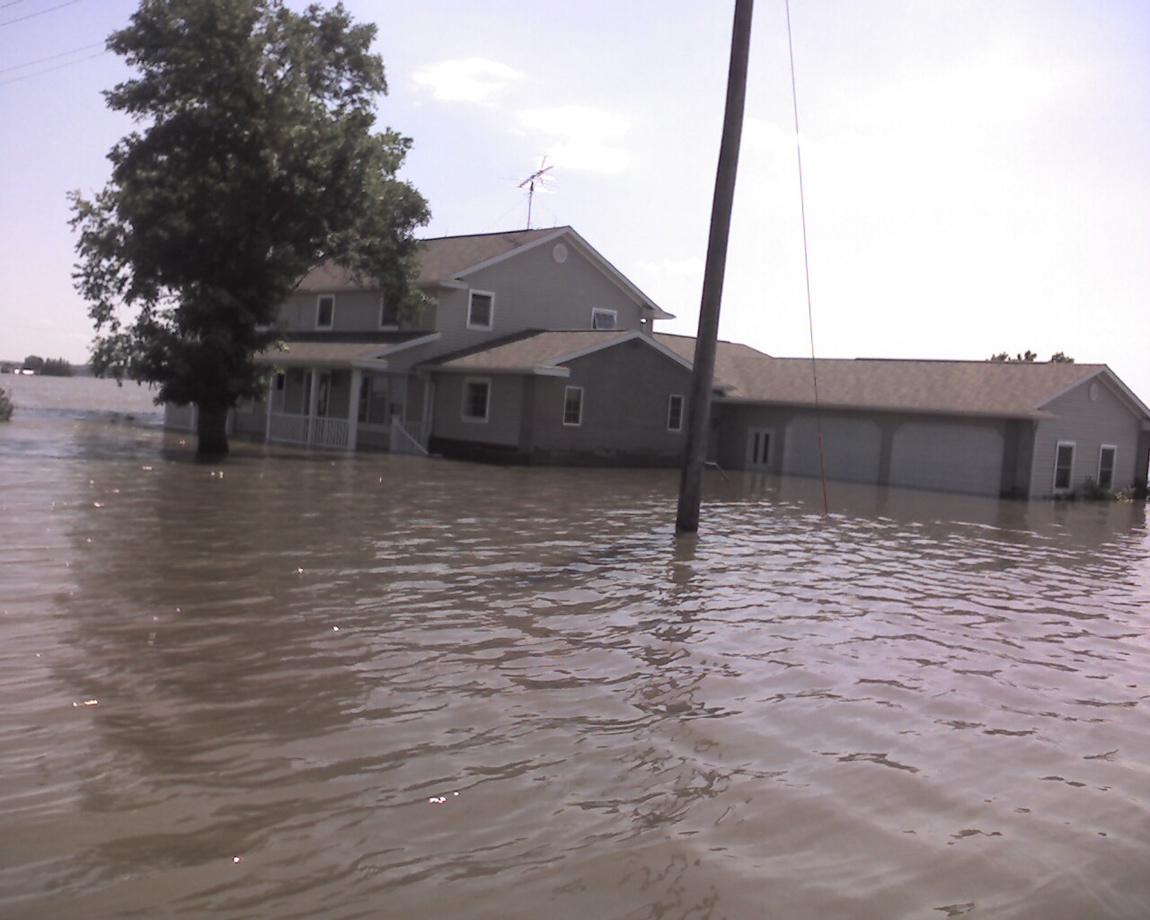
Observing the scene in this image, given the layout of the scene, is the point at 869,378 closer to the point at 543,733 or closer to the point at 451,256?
the point at 451,256

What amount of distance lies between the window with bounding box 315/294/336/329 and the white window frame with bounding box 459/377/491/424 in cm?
684

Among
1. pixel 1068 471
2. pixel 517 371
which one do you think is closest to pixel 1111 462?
pixel 1068 471

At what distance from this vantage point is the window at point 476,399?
3169 centimetres

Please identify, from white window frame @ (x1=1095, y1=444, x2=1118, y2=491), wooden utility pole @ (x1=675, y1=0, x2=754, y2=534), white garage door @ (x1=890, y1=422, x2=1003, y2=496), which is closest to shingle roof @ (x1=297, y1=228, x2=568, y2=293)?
white garage door @ (x1=890, y1=422, x2=1003, y2=496)

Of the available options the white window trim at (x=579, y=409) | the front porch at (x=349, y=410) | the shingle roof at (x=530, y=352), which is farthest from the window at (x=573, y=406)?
the front porch at (x=349, y=410)

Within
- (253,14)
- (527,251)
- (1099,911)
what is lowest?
(1099,911)

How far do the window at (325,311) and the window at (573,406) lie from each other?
985 centimetres

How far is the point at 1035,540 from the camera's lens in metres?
20.2

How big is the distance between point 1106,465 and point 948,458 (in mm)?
5963

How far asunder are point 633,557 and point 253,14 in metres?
17.6

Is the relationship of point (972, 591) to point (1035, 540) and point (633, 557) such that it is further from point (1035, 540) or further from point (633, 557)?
point (1035, 540)

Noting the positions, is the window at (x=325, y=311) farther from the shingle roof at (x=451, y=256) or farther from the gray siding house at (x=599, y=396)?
the shingle roof at (x=451, y=256)

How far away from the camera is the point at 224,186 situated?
2453 cm

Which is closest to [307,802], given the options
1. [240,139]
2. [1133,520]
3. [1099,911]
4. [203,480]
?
[1099,911]
